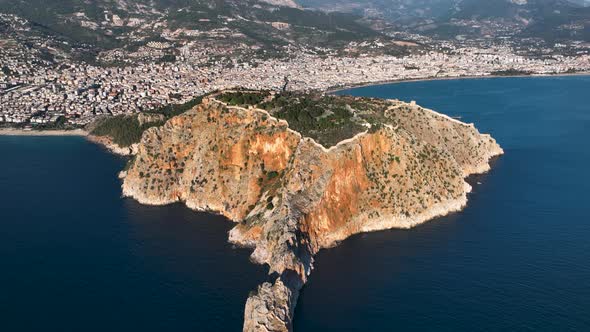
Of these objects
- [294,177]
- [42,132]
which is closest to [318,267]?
[294,177]

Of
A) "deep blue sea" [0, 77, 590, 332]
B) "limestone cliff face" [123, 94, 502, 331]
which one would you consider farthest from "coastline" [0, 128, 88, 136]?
"limestone cliff face" [123, 94, 502, 331]

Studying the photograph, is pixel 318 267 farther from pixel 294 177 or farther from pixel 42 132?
pixel 42 132

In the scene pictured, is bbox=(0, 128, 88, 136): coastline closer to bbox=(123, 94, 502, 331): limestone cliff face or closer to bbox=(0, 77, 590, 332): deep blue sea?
bbox=(0, 77, 590, 332): deep blue sea

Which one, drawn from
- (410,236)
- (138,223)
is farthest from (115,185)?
(410,236)

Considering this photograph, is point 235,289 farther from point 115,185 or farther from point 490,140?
point 490,140

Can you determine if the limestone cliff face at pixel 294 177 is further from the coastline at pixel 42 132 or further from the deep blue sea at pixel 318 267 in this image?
the coastline at pixel 42 132

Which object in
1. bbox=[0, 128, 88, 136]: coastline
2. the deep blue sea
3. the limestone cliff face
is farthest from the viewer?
bbox=[0, 128, 88, 136]: coastline

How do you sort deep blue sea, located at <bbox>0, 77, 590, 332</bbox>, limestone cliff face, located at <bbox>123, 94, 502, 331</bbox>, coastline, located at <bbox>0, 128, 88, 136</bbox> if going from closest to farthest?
deep blue sea, located at <bbox>0, 77, 590, 332</bbox> → limestone cliff face, located at <bbox>123, 94, 502, 331</bbox> → coastline, located at <bbox>0, 128, 88, 136</bbox>

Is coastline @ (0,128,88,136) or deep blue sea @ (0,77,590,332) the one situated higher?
deep blue sea @ (0,77,590,332)
